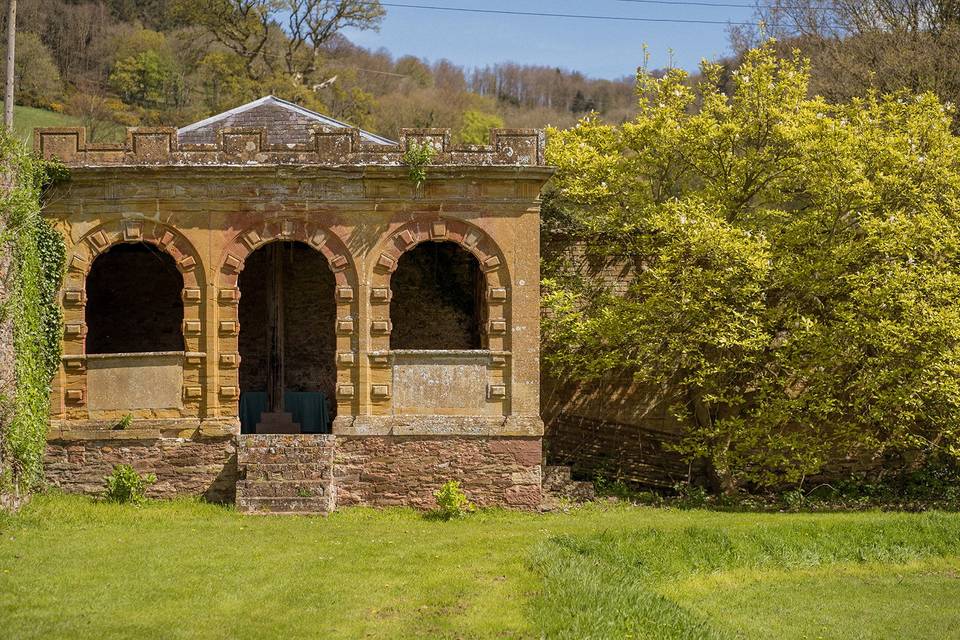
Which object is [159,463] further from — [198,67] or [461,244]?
[198,67]

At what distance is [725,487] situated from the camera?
17250 millimetres

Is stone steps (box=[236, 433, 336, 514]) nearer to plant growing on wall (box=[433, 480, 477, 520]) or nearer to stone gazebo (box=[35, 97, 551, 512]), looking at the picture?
Answer: stone gazebo (box=[35, 97, 551, 512])

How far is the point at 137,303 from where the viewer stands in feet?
61.8

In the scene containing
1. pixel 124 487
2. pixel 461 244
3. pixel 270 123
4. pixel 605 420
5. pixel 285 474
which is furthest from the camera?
pixel 605 420

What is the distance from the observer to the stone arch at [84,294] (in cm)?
1486

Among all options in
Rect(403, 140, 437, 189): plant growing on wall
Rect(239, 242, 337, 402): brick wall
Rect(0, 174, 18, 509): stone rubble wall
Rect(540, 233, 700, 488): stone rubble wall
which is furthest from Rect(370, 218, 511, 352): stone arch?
Rect(0, 174, 18, 509): stone rubble wall

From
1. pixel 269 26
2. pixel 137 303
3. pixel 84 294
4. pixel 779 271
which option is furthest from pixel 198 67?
pixel 779 271

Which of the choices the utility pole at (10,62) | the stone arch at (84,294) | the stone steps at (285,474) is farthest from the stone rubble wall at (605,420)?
the utility pole at (10,62)

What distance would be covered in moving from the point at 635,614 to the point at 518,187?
291 inches

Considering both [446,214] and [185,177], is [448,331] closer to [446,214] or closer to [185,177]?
[446,214]

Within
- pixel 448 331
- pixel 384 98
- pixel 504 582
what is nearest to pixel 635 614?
pixel 504 582

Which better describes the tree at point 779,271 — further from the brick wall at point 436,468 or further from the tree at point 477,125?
the tree at point 477,125

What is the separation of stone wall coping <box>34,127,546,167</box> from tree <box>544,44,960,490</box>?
100 inches

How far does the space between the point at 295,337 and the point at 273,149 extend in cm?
543
